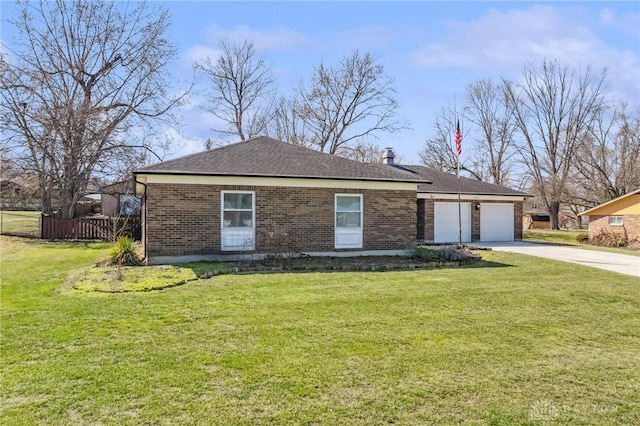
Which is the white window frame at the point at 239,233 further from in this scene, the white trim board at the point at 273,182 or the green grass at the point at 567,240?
the green grass at the point at 567,240

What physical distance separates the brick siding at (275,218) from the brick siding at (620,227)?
14857mm

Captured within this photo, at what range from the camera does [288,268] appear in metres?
11.2

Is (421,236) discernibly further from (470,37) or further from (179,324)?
(179,324)

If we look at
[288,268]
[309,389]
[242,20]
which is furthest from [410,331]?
[242,20]

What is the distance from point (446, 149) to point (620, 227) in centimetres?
2144

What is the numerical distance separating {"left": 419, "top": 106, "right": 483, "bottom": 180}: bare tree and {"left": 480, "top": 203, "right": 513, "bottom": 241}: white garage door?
20160mm

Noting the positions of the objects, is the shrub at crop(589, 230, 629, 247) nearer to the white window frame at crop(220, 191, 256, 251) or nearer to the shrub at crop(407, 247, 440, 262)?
the shrub at crop(407, 247, 440, 262)

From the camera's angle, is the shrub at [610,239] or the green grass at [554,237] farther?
the green grass at [554,237]

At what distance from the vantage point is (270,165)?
1395cm

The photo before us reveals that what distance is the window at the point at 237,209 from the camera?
13078 mm

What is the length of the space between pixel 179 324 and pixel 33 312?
2.50 metres

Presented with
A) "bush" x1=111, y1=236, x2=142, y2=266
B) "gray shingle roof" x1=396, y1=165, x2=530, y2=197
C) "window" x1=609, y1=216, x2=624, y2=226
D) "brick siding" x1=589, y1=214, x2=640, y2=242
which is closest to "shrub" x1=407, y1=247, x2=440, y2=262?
"gray shingle roof" x1=396, y1=165, x2=530, y2=197

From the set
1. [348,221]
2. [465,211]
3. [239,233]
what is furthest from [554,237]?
[239,233]

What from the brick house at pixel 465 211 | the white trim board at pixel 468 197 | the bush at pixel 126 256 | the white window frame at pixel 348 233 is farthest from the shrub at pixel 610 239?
the bush at pixel 126 256
